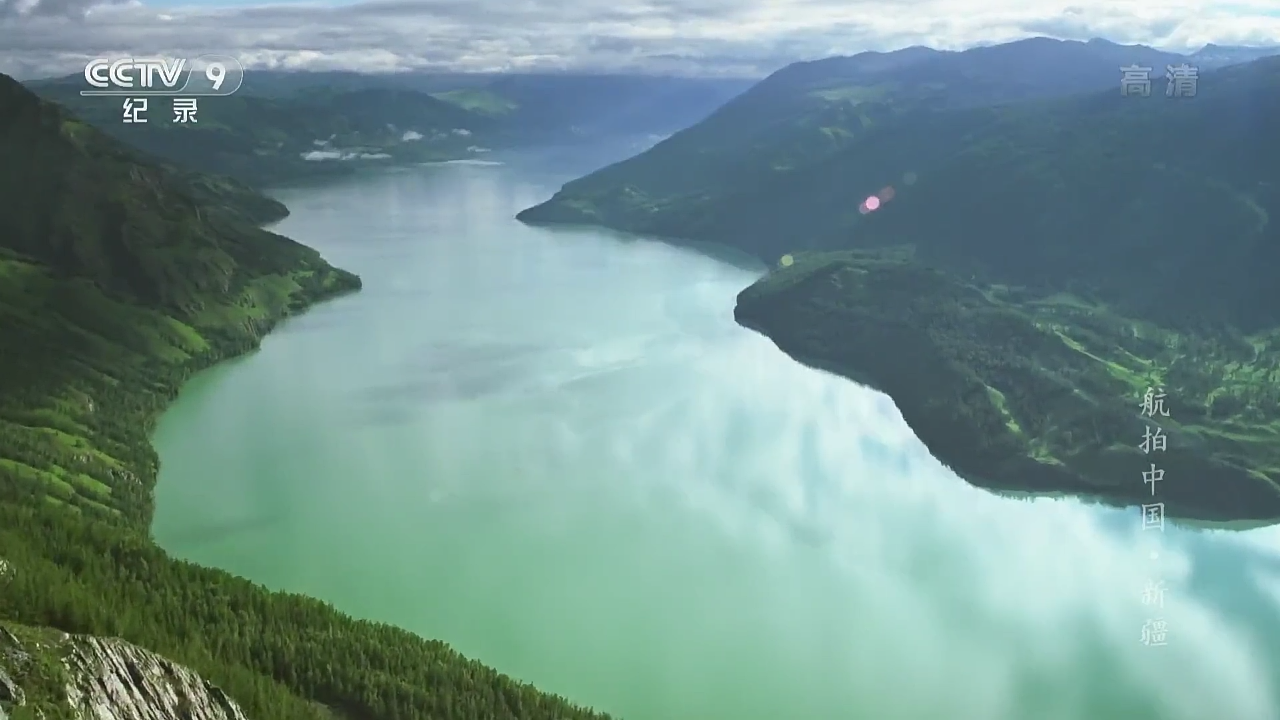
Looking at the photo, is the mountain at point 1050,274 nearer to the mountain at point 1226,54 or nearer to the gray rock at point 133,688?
the gray rock at point 133,688

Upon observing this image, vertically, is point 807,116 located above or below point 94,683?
above

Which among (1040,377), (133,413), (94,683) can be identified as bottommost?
(1040,377)

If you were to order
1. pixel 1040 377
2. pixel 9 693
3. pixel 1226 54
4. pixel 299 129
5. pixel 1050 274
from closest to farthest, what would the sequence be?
pixel 9 693 < pixel 1040 377 < pixel 1050 274 < pixel 1226 54 < pixel 299 129

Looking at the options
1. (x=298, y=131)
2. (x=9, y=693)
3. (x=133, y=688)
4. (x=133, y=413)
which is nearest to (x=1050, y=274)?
(x=133, y=413)

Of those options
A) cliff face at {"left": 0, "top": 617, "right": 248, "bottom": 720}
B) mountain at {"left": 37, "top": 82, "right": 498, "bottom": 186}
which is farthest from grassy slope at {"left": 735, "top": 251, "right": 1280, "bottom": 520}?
mountain at {"left": 37, "top": 82, "right": 498, "bottom": 186}

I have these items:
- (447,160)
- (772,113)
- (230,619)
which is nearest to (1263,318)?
(230,619)

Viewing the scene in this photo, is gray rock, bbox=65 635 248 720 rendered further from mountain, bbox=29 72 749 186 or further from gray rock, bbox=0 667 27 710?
mountain, bbox=29 72 749 186

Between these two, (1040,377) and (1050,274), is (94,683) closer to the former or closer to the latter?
(1040,377)
